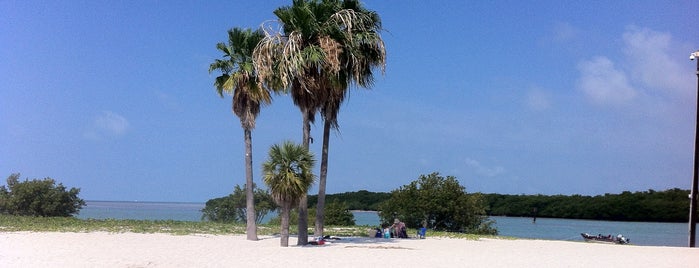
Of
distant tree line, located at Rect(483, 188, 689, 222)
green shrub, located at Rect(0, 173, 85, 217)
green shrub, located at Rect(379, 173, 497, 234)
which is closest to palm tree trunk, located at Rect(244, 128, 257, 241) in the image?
green shrub, located at Rect(379, 173, 497, 234)

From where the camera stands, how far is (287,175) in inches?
Result: 818

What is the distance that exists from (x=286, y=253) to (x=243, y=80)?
6.77 metres

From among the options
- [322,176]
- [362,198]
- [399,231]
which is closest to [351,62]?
[322,176]

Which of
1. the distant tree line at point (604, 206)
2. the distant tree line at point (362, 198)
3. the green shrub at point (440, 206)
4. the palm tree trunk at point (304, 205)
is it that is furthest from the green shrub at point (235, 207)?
the distant tree line at point (362, 198)

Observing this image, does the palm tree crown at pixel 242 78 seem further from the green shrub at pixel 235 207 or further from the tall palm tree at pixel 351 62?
the green shrub at pixel 235 207

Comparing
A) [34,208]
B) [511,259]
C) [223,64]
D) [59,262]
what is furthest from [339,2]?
[34,208]

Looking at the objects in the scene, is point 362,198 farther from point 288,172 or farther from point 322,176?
point 288,172

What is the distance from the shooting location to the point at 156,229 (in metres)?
27.8

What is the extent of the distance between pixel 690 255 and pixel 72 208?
36114mm

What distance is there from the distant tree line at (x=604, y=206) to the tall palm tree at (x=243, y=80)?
58.3m

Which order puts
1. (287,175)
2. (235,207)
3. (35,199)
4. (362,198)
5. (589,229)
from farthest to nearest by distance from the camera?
1. (362,198)
2. (589,229)
3. (235,207)
4. (35,199)
5. (287,175)

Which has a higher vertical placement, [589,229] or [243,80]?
[243,80]

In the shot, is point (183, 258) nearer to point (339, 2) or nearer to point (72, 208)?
point (339, 2)

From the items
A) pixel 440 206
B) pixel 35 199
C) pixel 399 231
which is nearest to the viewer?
pixel 399 231
